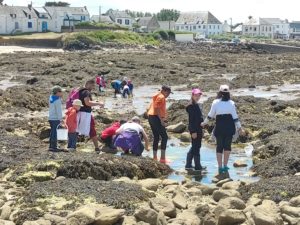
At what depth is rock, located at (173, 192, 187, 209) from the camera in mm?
9219

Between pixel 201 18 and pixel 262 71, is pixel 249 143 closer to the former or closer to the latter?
pixel 262 71

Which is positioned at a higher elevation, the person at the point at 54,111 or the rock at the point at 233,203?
the person at the point at 54,111

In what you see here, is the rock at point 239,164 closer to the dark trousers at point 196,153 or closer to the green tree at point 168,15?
the dark trousers at point 196,153

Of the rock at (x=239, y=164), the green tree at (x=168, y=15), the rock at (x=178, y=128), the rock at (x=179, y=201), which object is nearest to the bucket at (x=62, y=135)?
the rock at (x=178, y=128)

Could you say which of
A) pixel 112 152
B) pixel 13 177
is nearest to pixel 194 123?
pixel 112 152

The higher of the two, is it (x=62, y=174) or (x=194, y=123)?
(x=194, y=123)

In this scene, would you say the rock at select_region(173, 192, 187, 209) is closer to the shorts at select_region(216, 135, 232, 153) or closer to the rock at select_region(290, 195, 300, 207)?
the rock at select_region(290, 195, 300, 207)

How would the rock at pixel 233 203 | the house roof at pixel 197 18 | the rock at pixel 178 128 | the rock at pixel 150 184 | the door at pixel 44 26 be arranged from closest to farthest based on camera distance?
the rock at pixel 233 203 < the rock at pixel 150 184 < the rock at pixel 178 128 < the door at pixel 44 26 < the house roof at pixel 197 18

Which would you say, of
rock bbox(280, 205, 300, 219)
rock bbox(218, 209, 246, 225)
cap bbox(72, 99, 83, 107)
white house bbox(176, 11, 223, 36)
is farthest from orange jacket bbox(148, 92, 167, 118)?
white house bbox(176, 11, 223, 36)

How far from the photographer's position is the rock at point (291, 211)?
8586mm

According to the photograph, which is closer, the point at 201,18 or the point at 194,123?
the point at 194,123

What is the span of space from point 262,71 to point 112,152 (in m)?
40.7

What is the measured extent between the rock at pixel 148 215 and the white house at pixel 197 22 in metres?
164

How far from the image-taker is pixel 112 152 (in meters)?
13.7
